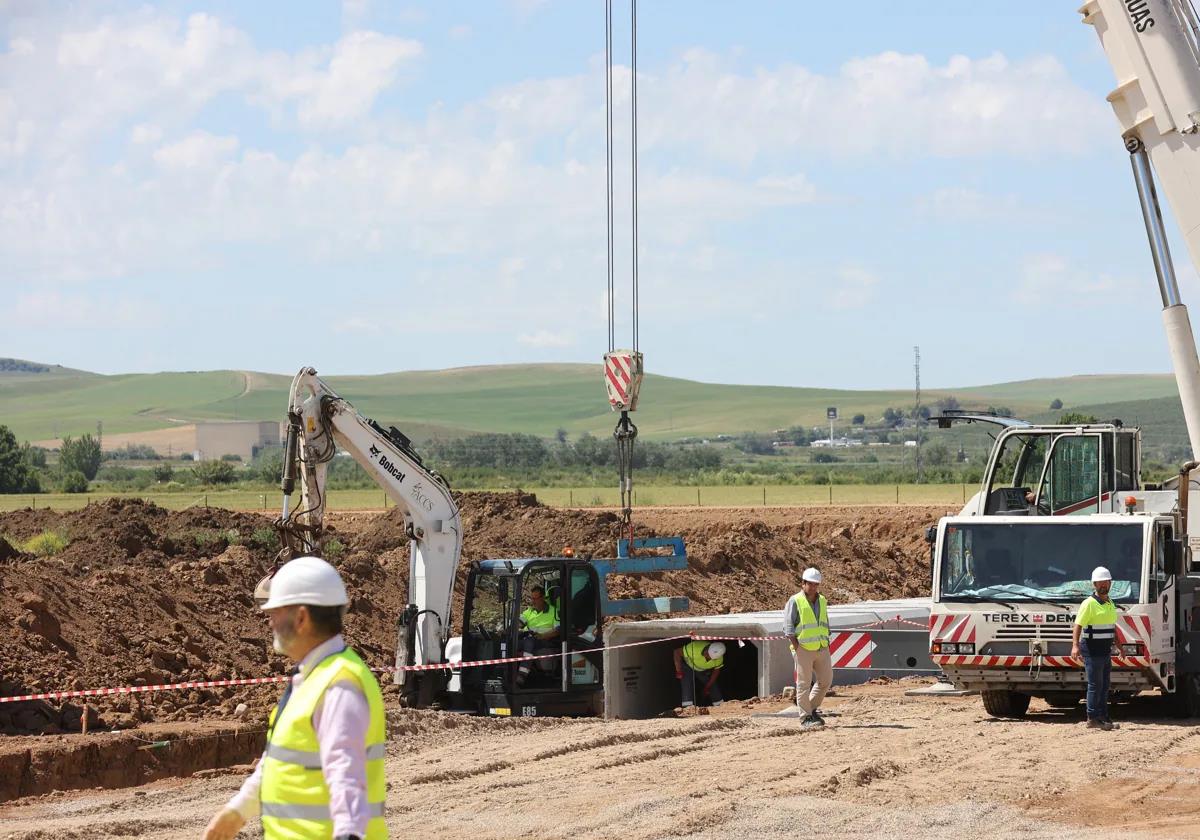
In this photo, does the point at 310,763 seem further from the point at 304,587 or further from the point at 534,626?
the point at 534,626

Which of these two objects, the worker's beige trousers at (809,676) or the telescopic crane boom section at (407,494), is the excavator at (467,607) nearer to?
the telescopic crane boom section at (407,494)

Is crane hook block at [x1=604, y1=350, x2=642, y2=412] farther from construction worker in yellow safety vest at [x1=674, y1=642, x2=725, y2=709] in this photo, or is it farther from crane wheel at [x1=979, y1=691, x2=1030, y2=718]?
crane wheel at [x1=979, y1=691, x2=1030, y2=718]

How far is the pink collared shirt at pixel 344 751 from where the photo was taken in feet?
15.2

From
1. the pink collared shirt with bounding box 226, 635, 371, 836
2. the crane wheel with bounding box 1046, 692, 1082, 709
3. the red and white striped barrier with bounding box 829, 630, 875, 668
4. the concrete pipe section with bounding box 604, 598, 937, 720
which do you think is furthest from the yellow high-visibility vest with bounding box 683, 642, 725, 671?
the pink collared shirt with bounding box 226, 635, 371, 836

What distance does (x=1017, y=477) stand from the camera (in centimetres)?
1789

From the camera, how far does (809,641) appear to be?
51.0ft

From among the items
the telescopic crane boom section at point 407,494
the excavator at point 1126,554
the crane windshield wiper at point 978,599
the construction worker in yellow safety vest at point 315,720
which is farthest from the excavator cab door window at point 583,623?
the construction worker in yellow safety vest at point 315,720

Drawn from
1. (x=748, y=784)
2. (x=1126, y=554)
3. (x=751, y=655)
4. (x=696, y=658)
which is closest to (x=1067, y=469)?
(x=1126, y=554)

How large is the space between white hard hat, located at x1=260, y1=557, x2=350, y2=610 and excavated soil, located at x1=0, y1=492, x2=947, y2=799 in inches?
431

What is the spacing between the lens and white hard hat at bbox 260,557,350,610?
16.0ft

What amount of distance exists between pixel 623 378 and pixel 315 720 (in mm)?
12886

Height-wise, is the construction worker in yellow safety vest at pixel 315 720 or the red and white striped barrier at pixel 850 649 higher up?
the construction worker in yellow safety vest at pixel 315 720

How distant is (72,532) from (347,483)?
5896cm

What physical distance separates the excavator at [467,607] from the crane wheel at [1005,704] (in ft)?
13.5
